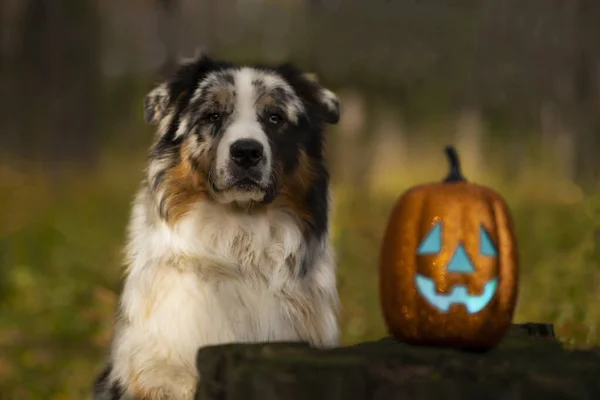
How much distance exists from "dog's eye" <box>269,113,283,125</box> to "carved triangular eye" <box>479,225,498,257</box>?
1263 mm

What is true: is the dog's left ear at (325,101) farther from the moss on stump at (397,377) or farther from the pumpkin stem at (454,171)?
the moss on stump at (397,377)

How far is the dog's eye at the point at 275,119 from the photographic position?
147 inches

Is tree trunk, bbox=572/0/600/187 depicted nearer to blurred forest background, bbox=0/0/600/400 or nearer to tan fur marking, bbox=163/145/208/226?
blurred forest background, bbox=0/0/600/400

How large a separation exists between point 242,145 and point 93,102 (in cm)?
275

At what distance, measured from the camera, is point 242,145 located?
11.3 feet

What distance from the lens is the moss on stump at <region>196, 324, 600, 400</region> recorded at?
248cm

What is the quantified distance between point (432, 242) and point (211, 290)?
1.09m

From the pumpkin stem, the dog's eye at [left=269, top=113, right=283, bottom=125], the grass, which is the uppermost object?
the dog's eye at [left=269, top=113, right=283, bottom=125]

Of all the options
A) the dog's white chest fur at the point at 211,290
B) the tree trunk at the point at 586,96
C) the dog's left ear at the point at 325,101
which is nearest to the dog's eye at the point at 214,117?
the dog's white chest fur at the point at 211,290

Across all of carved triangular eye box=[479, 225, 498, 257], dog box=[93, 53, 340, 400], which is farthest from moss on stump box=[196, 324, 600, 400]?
dog box=[93, 53, 340, 400]

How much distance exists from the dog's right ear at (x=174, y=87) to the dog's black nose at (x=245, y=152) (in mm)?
530

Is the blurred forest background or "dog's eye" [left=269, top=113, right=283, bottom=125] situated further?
the blurred forest background

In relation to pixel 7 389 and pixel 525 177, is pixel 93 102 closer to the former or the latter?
pixel 7 389

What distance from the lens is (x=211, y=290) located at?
3496 mm
